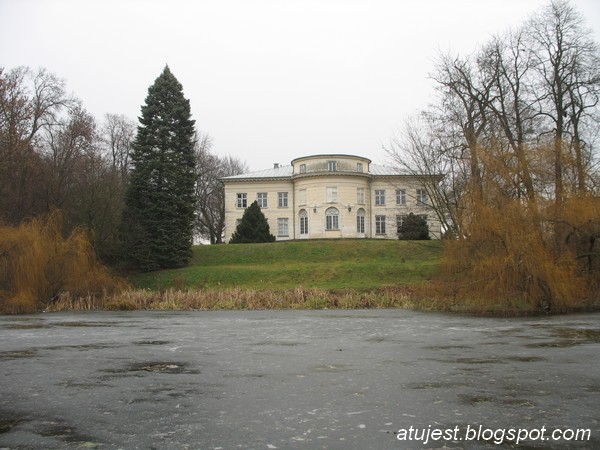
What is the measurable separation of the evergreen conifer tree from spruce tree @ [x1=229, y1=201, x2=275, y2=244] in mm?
14768

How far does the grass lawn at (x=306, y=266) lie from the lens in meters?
39.3

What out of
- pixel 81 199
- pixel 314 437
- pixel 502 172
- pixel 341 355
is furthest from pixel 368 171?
pixel 314 437

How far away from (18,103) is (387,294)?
29678 millimetres

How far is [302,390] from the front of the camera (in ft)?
26.0

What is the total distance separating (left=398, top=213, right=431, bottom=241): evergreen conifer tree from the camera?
183ft

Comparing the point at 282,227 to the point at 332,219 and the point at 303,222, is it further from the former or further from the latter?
the point at 332,219

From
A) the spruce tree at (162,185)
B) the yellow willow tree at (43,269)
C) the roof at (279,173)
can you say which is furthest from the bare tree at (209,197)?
the yellow willow tree at (43,269)

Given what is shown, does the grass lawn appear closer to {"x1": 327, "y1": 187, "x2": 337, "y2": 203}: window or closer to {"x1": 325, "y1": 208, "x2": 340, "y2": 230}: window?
{"x1": 325, "y1": 208, "x2": 340, "y2": 230}: window

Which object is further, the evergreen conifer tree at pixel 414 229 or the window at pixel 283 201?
the window at pixel 283 201

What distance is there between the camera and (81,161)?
46688mm

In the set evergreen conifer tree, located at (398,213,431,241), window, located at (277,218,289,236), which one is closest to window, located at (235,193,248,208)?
window, located at (277,218,289,236)

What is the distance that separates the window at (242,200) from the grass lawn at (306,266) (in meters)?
17.4

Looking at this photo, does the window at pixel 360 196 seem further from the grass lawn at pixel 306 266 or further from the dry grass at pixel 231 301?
the dry grass at pixel 231 301

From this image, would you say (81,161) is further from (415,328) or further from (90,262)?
(415,328)
